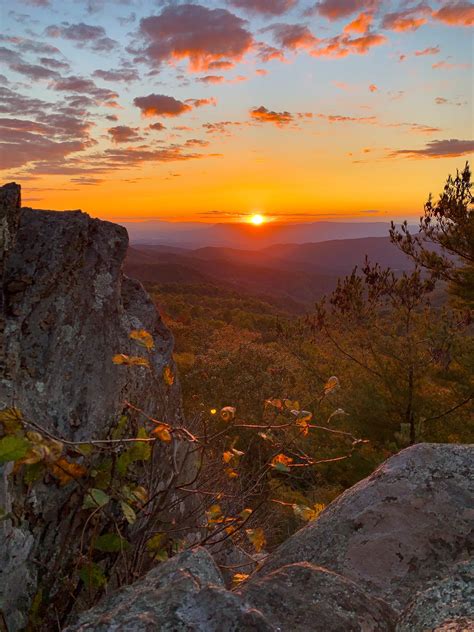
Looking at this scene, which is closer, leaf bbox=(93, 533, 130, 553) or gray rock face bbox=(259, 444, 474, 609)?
gray rock face bbox=(259, 444, 474, 609)

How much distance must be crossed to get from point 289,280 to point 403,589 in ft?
587

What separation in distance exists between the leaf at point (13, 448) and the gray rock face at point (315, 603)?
3.50 ft

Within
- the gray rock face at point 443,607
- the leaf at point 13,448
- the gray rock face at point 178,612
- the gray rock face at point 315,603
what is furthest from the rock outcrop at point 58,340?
the gray rock face at point 443,607

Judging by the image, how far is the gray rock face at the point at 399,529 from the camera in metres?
2.74

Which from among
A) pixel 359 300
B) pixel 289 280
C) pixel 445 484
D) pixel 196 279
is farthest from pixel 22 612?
pixel 289 280

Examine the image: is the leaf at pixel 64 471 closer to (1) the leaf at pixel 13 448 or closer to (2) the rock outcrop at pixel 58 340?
(2) the rock outcrop at pixel 58 340

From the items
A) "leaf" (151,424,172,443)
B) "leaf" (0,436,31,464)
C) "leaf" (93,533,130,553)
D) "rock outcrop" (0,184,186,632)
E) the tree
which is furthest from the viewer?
the tree

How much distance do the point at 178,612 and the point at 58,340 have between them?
250 centimetres

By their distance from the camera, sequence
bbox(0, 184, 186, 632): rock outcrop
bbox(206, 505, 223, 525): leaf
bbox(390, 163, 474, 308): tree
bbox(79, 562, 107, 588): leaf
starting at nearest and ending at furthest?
1. bbox(79, 562, 107, 588): leaf
2. bbox(0, 184, 186, 632): rock outcrop
3. bbox(206, 505, 223, 525): leaf
4. bbox(390, 163, 474, 308): tree

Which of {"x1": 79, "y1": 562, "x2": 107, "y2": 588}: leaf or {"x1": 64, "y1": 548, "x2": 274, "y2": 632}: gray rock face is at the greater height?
{"x1": 64, "y1": 548, "x2": 274, "y2": 632}: gray rock face

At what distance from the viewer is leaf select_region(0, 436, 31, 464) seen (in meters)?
2.17

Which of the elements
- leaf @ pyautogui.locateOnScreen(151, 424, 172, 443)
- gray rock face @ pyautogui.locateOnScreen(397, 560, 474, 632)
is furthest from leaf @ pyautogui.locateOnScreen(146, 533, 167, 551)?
gray rock face @ pyautogui.locateOnScreen(397, 560, 474, 632)

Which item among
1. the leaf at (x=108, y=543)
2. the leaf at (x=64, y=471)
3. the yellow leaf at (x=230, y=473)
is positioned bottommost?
the leaf at (x=108, y=543)

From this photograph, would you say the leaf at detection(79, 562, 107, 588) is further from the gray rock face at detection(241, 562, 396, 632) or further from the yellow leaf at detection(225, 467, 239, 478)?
the gray rock face at detection(241, 562, 396, 632)
